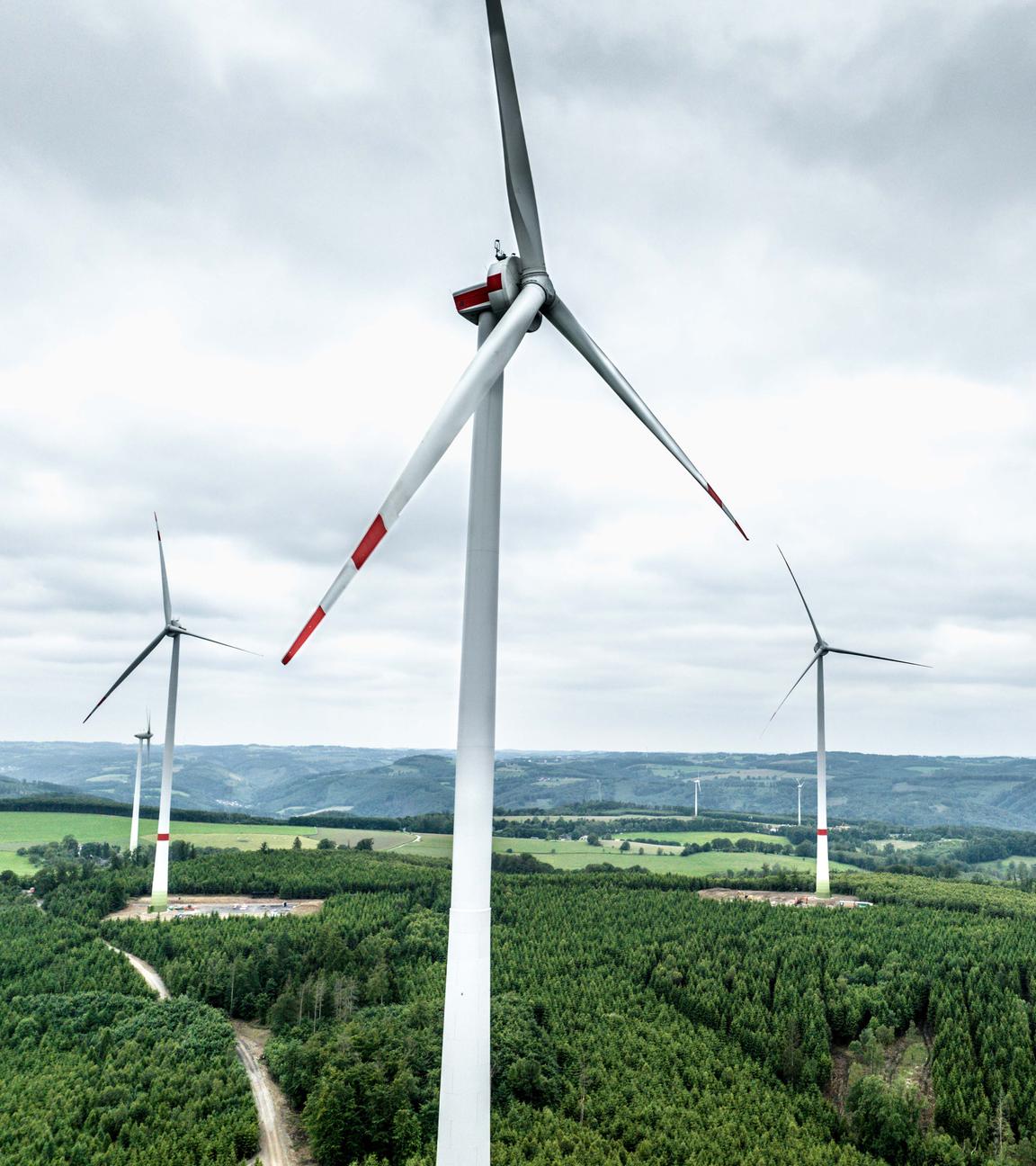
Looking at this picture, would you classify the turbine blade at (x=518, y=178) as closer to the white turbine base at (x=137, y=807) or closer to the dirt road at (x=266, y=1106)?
the dirt road at (x=266, y=1106)

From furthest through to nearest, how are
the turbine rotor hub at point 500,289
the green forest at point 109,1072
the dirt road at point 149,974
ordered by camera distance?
the dirt road at point 149,974 → the green forest at point 109,1072 → the turbine rotor hub at point 500,289

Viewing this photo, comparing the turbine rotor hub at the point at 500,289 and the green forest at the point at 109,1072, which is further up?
the turbine rotor hub at the point at 500,289

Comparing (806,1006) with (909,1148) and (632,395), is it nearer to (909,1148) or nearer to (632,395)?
(909,1148)

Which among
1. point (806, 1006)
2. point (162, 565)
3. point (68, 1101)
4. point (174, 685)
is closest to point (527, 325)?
point (68, 1101)

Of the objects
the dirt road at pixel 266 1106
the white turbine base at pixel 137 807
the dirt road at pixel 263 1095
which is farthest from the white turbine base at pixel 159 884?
the white turbine base at pixel 137 807

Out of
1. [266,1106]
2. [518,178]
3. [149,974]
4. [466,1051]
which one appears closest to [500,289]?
[518,178]

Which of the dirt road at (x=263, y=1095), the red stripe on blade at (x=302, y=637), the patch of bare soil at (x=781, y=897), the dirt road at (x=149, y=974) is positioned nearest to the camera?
the red stripe on blade at (x=302, y=637)

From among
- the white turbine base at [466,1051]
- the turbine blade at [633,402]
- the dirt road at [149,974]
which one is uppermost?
the turbine blade at [633,402]
